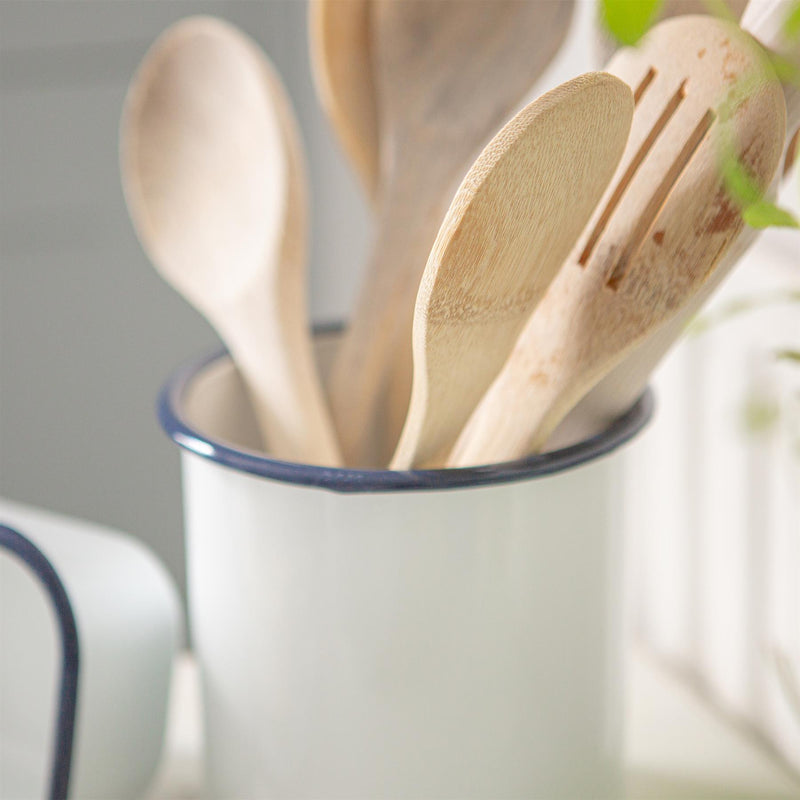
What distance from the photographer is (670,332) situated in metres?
0.28

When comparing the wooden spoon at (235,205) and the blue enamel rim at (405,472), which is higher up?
the wooden spoon at (235,205)

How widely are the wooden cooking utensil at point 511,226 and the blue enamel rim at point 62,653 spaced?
0.15 metres

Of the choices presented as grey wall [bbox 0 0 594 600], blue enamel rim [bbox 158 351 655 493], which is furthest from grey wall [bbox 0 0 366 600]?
blue enamel rim [bbox 158 351 655 493]

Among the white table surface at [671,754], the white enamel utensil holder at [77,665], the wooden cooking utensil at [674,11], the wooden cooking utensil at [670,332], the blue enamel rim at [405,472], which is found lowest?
the white table surface at [671,754]

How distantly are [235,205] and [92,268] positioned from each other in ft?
1.75

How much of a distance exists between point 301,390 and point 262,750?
0.12m

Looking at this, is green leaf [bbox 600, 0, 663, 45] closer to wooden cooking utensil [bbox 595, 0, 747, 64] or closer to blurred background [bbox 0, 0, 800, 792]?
wooden cooking utensil [bbox 595, 0, 747, 64]

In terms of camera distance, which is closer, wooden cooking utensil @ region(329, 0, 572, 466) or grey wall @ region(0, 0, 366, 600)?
wooden cooking utensil @ region(329, 0, 572, 466)

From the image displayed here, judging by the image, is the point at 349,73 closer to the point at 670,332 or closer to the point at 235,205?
the point at 235,205

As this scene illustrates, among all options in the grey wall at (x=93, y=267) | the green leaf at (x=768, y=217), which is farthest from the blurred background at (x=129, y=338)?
the green leaf at (x=768, y=217)

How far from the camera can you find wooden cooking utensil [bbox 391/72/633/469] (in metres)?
0.21

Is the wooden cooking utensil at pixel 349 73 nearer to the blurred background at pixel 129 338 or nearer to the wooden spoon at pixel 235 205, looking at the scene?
the wooden spoon at pixel 235 205

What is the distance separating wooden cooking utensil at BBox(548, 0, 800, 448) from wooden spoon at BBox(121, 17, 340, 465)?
10cm

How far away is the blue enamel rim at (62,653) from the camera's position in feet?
1.10
